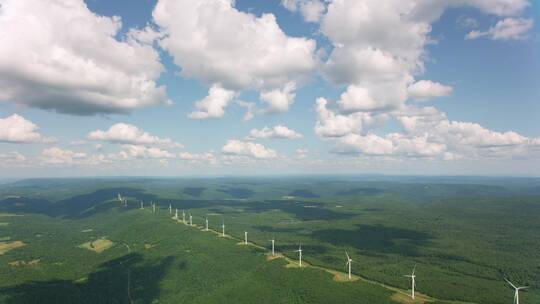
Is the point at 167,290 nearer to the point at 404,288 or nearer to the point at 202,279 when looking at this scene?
the point at 202,279

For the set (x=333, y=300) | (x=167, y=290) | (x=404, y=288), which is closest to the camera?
(x=333, y=300)

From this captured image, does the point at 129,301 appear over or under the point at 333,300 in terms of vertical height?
under

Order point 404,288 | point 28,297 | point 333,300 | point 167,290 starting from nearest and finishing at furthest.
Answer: point 333,300 < point 404,288 < point 28,297 < point 167,290

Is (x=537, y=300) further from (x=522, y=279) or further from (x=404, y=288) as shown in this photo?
(x=404, y=288)

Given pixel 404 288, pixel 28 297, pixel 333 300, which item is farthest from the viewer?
pixel 28 297

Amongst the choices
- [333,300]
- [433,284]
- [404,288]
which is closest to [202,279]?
[333,300]

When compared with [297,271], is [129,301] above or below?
below

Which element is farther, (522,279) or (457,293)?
(522,279)

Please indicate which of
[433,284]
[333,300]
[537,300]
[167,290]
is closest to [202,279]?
[167,290]

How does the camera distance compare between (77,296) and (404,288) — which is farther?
(77,296)
